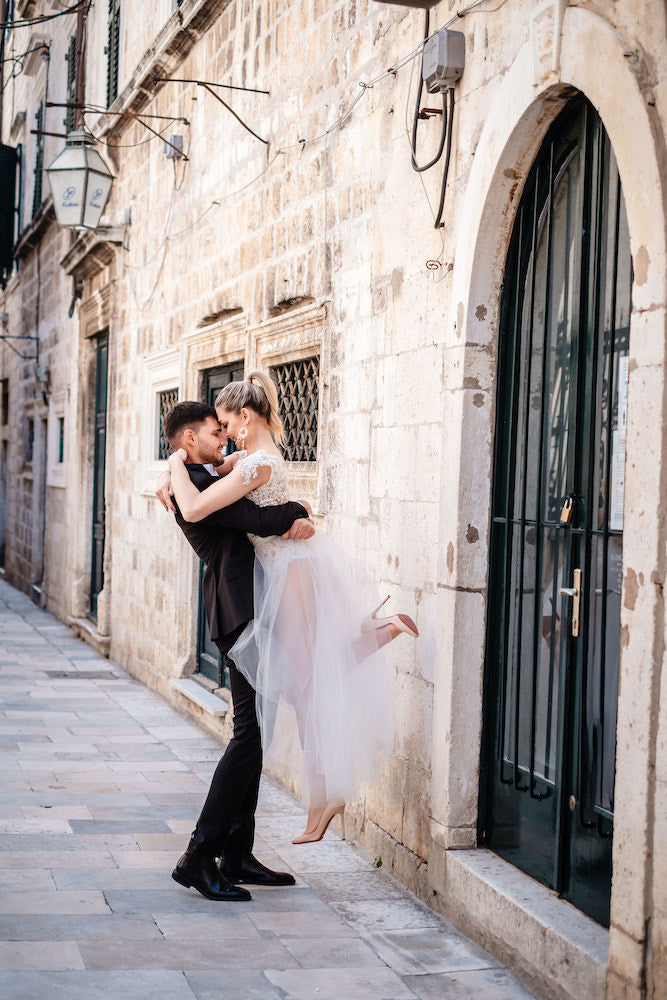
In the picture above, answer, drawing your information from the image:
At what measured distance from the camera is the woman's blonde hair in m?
4.95

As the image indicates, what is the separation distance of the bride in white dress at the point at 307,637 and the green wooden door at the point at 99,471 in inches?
332

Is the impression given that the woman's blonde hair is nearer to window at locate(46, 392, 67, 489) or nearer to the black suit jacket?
Result: the black suit jacket

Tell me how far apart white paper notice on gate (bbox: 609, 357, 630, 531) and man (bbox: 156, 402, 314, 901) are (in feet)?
4.72

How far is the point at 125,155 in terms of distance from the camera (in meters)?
11.7

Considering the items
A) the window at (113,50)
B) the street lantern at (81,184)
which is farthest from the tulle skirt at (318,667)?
the window at (113,50)

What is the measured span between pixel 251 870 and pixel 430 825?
73 centimetres

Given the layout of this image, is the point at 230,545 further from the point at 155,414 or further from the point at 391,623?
the point at 155,414

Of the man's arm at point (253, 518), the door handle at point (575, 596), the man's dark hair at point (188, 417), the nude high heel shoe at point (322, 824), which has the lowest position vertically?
the nude high heel shoe at point (322, 824)

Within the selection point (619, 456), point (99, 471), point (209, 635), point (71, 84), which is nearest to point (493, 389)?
point (619, 456)

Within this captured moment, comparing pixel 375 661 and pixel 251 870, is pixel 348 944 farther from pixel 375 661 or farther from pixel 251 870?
pixel 375 661

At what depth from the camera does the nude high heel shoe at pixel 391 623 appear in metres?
4.80

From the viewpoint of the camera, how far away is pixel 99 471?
45.4 feet

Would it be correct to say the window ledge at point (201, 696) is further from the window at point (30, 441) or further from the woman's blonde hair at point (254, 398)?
the window at point (30, 441)

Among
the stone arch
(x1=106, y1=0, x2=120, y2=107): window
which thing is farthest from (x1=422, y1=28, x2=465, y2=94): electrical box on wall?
(x1=106, y1=0, x2=120, y2=107): window
